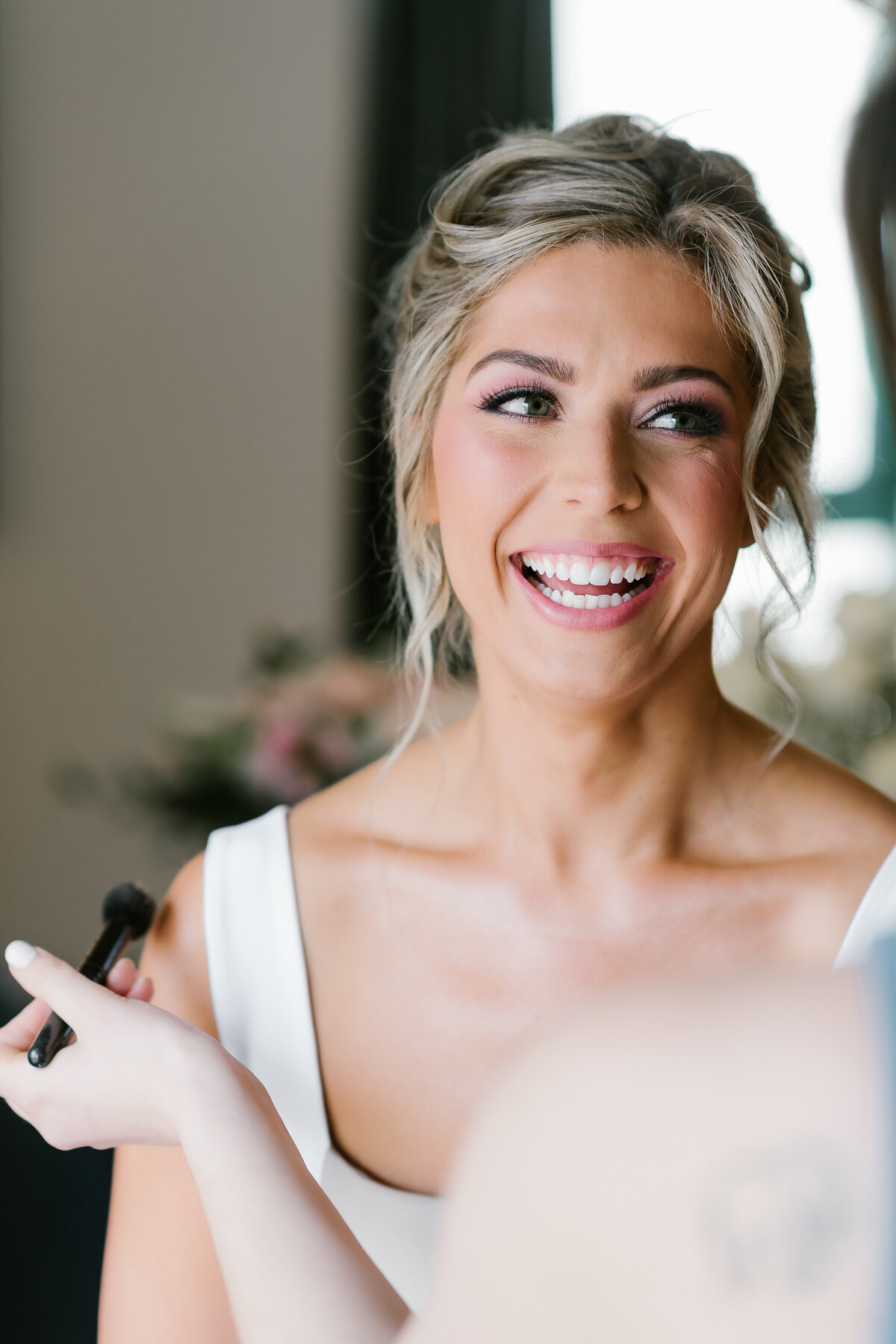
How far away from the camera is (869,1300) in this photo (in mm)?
383

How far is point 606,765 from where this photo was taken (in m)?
1.11

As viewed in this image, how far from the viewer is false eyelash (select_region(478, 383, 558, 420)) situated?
99 centimetres

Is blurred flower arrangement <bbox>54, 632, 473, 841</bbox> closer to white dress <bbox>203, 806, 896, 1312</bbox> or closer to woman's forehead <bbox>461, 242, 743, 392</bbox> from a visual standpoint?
white dress <bbox>203, 806, 896, 1312</bbox>

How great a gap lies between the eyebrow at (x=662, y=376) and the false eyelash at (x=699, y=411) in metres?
0.02

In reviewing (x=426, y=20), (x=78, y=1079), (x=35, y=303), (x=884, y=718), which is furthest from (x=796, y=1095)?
(x=426, y=20)

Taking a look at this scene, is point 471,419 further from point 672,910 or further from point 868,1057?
point 868,1057

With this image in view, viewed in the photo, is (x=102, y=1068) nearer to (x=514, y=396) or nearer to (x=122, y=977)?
(x=122, y=977)

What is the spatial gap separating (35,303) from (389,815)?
131 centimetres

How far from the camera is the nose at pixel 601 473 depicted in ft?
3.10

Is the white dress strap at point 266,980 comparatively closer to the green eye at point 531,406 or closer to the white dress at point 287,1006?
the white dress at point 287,1006

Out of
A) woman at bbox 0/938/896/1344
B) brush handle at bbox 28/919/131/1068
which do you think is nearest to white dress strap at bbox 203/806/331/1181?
brush handle at bbox 28/919/131/1068

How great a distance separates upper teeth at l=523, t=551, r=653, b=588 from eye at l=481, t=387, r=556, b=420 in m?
0.12


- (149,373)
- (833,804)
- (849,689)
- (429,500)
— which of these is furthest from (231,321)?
(833,804)

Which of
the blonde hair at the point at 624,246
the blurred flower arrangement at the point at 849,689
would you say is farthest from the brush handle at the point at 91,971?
the blurred flower arrangement at the point at 849,689
